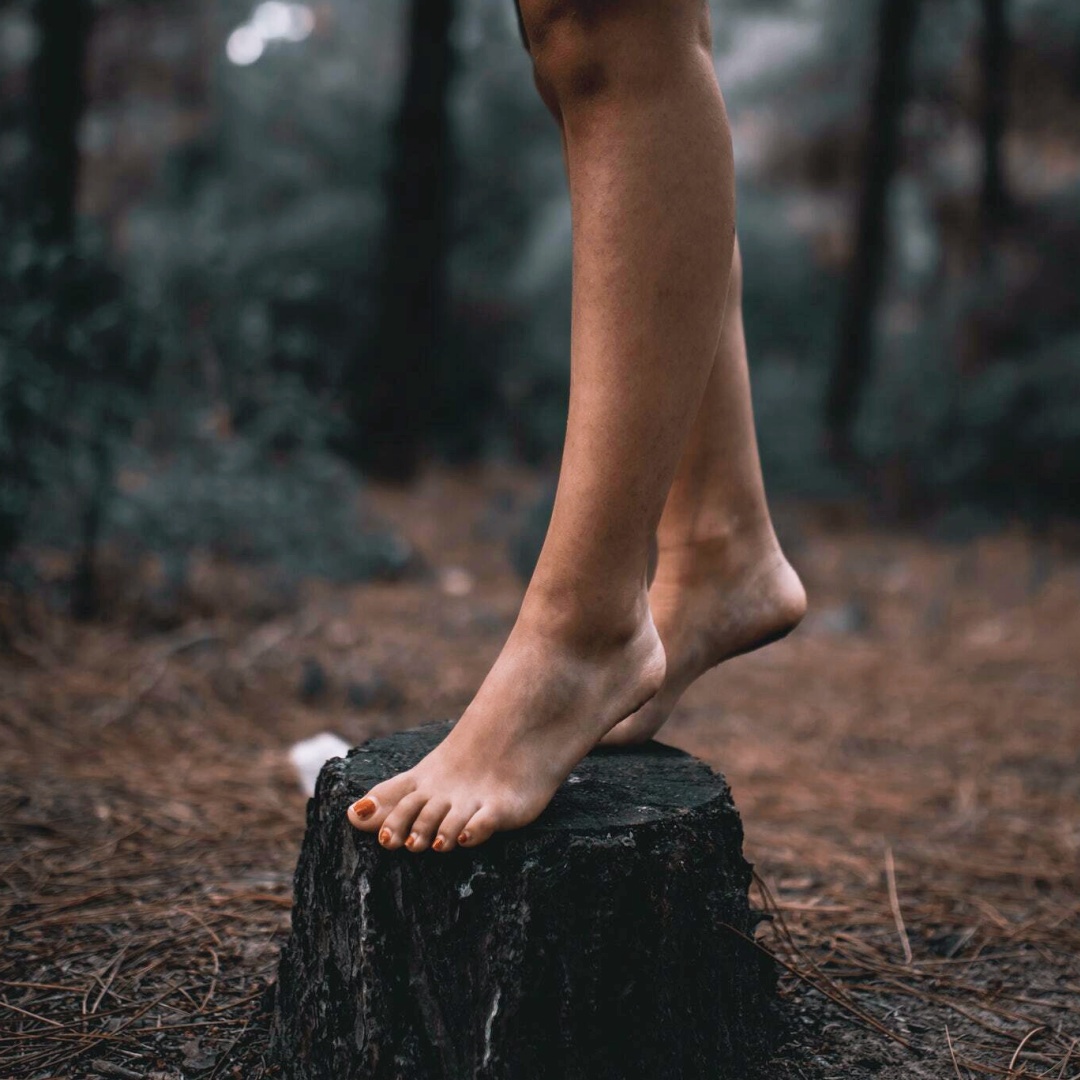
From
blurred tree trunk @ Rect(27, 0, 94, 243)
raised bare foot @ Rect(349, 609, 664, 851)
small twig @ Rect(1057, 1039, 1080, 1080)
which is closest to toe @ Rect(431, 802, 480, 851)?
raised bare foot @ Rect(349, 609, 664, 851)

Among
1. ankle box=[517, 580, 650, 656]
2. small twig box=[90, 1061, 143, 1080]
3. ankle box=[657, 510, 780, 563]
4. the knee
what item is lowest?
small twig box=[90, 1061, 143, 1080]

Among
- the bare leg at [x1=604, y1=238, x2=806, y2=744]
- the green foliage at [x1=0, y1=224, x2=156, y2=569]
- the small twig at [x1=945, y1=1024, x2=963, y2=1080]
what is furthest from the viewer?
the green foliage at [x1=0, y1=224, x2=156, y2=569]

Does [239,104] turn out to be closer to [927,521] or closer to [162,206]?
[162,206]

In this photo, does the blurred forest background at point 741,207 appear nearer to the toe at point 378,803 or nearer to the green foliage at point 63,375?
the green foliage at point 63,375

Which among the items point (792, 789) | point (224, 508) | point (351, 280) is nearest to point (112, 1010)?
point (792, 789)

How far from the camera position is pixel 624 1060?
3.00 ft

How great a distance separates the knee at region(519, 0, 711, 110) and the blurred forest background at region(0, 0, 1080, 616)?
350 cm

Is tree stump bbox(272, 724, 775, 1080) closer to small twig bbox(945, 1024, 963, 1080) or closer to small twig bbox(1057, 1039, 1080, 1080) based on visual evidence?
small twig bbox(945, 1024, 963, 1080)

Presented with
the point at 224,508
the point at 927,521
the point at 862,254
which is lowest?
the point at 224,508

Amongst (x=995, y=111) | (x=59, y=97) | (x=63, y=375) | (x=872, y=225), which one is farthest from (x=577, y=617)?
(x=995, y=111)

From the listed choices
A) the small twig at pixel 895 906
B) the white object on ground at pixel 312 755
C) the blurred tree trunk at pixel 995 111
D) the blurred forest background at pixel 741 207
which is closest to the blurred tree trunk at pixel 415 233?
the blurred forest background at pixel 741 207

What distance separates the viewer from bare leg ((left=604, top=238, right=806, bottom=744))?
3.93ft

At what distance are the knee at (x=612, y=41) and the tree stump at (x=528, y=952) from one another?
26.4 inches

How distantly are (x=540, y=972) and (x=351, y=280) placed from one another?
18.6ft
